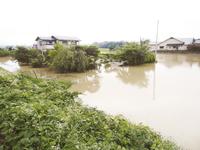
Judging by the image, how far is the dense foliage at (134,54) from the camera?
2314cm

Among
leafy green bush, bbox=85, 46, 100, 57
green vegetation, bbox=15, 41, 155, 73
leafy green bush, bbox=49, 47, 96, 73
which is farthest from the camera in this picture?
leafy green bush, bbox=85, 46, 100, 57

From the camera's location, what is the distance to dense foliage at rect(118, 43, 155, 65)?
75.9ft

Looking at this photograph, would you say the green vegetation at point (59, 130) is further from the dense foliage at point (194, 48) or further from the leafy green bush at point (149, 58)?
the dense foliage at point (194, 48)

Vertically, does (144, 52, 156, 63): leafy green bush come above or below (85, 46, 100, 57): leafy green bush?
below

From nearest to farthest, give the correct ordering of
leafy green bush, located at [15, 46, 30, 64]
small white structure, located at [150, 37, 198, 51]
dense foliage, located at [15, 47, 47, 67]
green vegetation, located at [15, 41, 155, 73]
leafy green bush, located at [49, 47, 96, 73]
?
leafy green bush, located at [49, 47, 96, 73] < green vegetation, located at [15, 41, 155, 73] < dense foliage, located at [15, 47, 47, 67] < leafy green bush, located at [15, 46, 30, 64] < small white structure, located at [150, 37, 198, 51]

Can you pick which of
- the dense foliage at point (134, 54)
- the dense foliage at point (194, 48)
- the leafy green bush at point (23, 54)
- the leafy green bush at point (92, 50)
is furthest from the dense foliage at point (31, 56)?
the dense foliage at point (194, 48)

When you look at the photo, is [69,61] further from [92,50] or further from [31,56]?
[92,50]

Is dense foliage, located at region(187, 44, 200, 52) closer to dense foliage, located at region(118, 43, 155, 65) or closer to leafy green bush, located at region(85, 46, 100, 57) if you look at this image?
dense foliage, located at region(118, 43, 155, 65)

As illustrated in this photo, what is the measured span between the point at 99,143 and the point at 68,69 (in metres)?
16.2

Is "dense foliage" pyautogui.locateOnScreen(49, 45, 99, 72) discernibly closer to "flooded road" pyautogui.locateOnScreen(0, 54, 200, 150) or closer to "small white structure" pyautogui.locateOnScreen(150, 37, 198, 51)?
"flooded road" pyautogui.locateOnScreen(0, 54, 200, 150)

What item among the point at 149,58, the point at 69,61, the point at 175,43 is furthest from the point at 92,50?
the point at 175,43

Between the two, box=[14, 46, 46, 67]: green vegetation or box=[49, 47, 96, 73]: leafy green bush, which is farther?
box=[14, 46, 46, 67]: green vegetation

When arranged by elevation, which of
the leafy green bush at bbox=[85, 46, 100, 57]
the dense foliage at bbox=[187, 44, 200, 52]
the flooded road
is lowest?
the flooded road

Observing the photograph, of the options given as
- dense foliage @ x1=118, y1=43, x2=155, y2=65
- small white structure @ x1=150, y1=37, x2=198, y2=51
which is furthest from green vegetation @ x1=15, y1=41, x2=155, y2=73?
small white structure @ x1=150, y1=37, x2=198, y2=51
